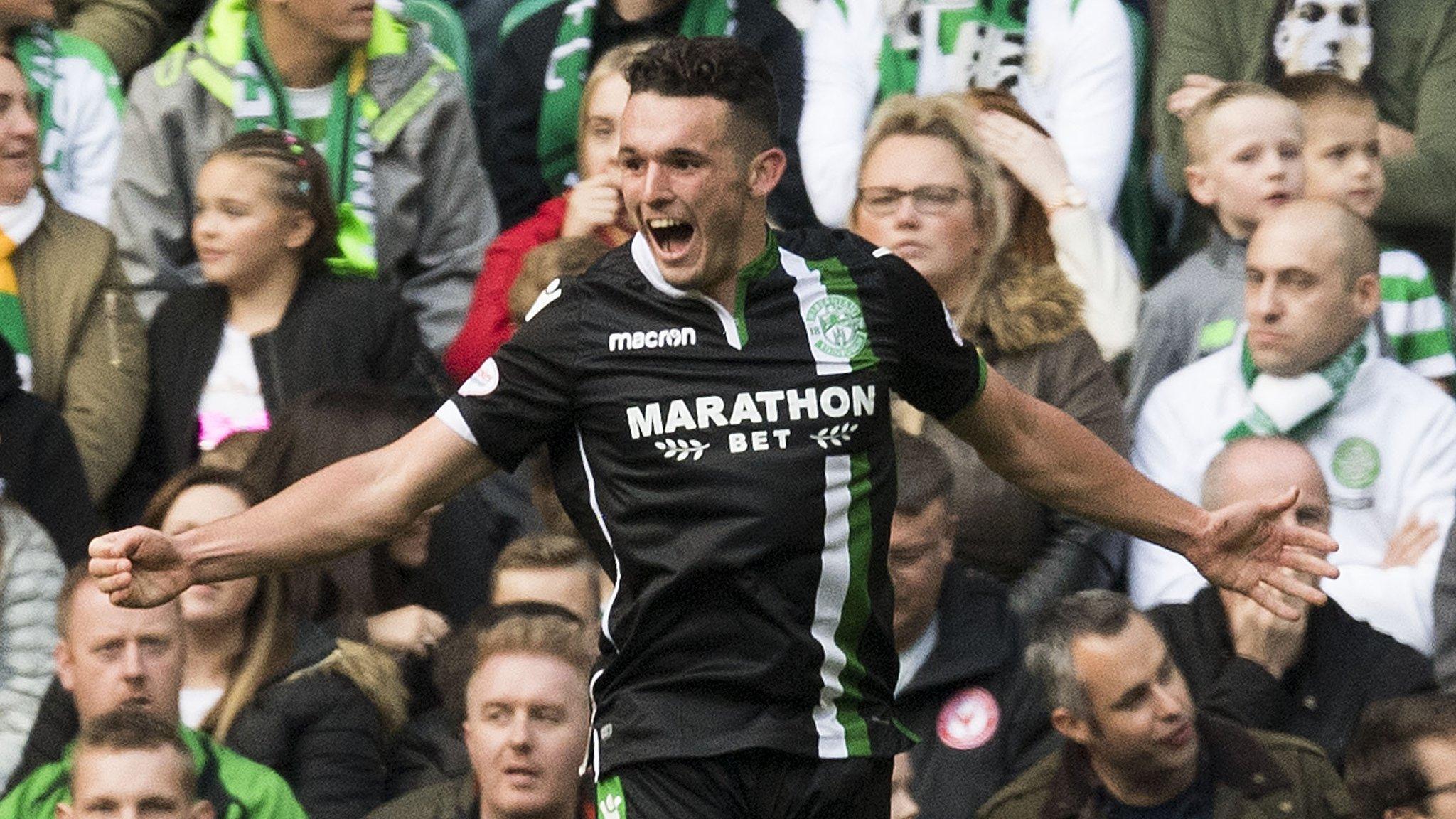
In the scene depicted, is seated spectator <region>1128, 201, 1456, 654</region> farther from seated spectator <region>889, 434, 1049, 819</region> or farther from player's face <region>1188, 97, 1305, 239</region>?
seated spectator <region>889, 434, 1049, 819</region>

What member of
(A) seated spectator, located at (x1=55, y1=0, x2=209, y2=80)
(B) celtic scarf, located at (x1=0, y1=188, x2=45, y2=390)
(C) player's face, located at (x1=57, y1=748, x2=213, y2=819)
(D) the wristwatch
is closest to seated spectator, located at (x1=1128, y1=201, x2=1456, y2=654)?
(D) the wristwatch

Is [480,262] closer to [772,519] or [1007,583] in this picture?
[1007,583]

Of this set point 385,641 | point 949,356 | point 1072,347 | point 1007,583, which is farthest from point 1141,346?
point 949,356

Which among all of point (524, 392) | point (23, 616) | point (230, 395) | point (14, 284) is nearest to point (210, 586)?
point (23, 616)

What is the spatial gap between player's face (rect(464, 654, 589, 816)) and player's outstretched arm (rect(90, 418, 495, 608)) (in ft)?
4.15

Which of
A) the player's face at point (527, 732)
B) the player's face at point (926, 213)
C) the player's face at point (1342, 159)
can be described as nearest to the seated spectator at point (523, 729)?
the player's face at point (527, 732)

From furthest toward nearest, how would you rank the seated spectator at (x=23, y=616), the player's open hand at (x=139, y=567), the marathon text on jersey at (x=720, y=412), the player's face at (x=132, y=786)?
the seated spectator at (x=23, y=616), the player's face at (x=132, y=786), the marathon text on jersey at (x=720, y=412), the player's open hand at (x=139, y=567)

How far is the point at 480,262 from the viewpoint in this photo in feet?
26.2

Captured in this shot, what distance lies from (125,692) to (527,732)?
1.02 m

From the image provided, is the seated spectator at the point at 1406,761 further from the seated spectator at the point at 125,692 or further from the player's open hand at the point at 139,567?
Result: the player's open hand at the point at 139,567

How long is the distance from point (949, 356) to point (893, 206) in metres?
2.40

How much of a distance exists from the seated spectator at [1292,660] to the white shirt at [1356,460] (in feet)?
0.99

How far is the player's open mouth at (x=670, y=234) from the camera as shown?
184 inches

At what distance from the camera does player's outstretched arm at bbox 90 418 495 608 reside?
15.0ft
